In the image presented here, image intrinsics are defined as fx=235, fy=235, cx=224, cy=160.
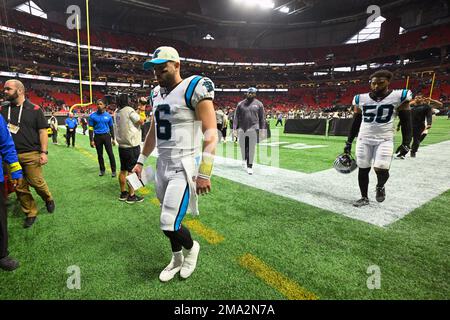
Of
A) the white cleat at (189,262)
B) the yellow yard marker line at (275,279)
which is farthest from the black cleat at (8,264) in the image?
the yellow yard marker line at (275,279)

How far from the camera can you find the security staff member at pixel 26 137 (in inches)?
133

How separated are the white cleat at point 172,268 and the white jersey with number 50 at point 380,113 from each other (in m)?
3.48

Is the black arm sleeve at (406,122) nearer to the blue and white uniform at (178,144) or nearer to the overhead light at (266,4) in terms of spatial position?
the blue and white uniform at (178,144)

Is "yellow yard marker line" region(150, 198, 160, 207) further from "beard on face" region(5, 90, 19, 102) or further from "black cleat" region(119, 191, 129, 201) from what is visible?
"beard on face" region(5, 90, 19, 102)

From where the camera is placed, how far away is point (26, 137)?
3.48 metres

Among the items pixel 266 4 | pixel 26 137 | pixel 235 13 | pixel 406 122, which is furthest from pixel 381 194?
pixel 235 13

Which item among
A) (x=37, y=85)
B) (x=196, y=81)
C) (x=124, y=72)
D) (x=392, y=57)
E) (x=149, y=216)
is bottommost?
(x=149, y=216)

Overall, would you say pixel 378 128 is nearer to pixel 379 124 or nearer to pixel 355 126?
pixel 379 124

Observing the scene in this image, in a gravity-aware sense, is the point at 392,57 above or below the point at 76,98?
above

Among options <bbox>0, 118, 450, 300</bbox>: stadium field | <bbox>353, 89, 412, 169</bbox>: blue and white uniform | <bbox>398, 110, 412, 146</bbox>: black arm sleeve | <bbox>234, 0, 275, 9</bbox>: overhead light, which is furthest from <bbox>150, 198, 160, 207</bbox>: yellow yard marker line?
<bbox>234, 0, 275, 9</bbox>: overhead light
